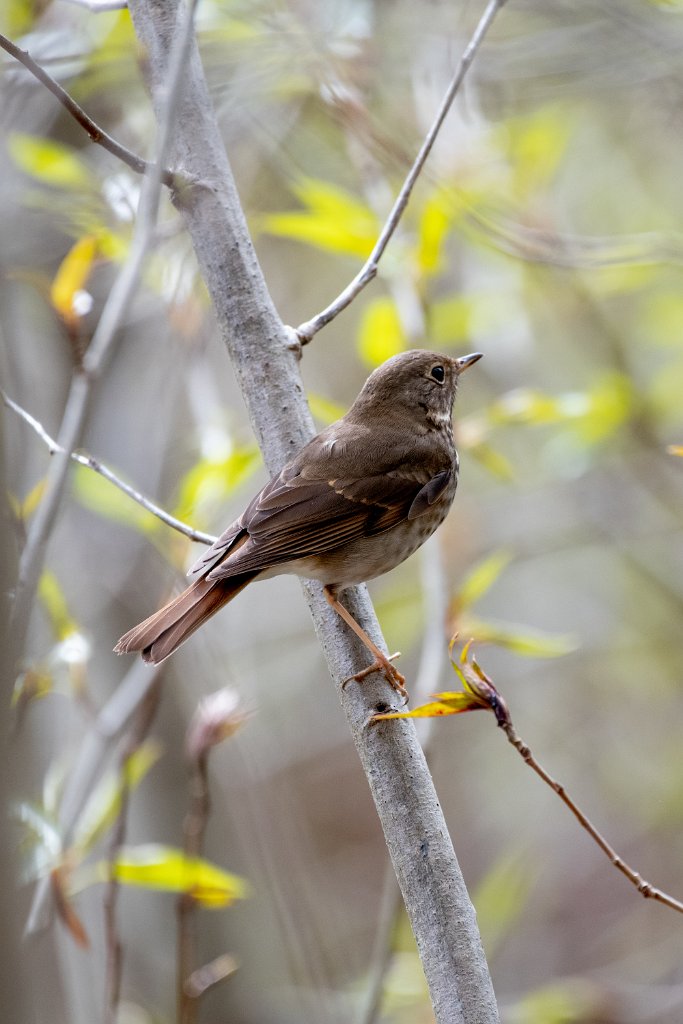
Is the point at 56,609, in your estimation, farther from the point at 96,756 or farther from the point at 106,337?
the point at 106,337

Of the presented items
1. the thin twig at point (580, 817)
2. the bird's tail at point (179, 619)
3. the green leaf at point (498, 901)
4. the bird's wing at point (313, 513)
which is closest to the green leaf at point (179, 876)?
the bird's tail at point (179, 619)

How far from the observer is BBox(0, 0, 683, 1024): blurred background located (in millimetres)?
3166

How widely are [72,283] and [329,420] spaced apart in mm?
1061

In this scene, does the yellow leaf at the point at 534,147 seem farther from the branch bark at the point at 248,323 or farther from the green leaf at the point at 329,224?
the branch bark at the point at 248,323

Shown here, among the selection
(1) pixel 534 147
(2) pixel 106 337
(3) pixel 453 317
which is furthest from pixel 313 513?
(1) pixel 534 147

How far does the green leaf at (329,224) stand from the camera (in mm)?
3371

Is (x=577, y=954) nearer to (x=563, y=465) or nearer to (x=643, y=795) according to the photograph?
(x=643, y=795)

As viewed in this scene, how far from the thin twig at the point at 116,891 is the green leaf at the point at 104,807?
0.03 meters

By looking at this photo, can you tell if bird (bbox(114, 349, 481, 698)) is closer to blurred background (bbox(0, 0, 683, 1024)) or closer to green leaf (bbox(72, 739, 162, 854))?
blurred background (bbox(0, 0, 683, 1024))

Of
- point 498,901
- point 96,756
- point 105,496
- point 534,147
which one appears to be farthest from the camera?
point 534,147

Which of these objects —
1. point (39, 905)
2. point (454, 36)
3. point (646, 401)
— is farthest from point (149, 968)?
point (454, 36)

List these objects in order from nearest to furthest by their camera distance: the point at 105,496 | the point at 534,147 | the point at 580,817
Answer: the point at 580,817
the point at 105,496
the point at 534,147

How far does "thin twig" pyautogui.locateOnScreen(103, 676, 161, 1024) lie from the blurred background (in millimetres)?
67

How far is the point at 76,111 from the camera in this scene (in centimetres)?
207
